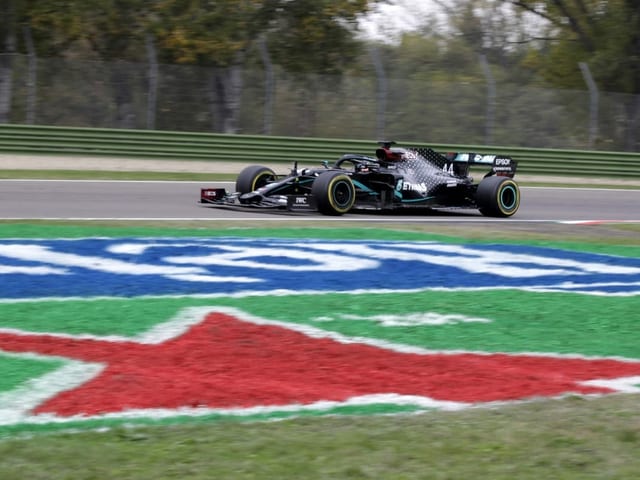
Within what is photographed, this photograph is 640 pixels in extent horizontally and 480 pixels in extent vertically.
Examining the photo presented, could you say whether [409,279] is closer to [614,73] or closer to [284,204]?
[284,204]

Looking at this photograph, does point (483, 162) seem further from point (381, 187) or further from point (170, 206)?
point (170, 206)

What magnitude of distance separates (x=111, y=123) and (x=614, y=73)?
631 inches

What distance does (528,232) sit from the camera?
13570 mm

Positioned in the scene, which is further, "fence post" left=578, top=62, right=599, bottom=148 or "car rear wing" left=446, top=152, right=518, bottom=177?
"fence post" left=578, top=62, right=599, bottom=148

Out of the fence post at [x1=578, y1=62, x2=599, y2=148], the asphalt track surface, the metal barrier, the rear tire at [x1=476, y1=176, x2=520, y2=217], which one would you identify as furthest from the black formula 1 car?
the fence post at [x1=578, y1=62, x2=599, y2=148]

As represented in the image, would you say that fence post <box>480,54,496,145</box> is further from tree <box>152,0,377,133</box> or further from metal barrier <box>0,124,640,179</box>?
tree <box>152,0,377,133</box>

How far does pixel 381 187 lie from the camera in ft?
48.9

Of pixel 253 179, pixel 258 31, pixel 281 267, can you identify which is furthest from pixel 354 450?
pixel 258 31

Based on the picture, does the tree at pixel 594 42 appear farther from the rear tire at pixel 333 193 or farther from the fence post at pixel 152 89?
the rear tire at pixel 333 193

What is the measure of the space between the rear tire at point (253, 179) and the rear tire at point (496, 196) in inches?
123

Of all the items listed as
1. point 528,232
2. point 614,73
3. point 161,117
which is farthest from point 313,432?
point 614,73

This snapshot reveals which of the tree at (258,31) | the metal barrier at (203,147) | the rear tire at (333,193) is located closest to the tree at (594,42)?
the metal barrier at (203,147)

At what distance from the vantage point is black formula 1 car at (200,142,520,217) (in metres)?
14.3

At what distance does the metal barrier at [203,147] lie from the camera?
22500 millimetres
